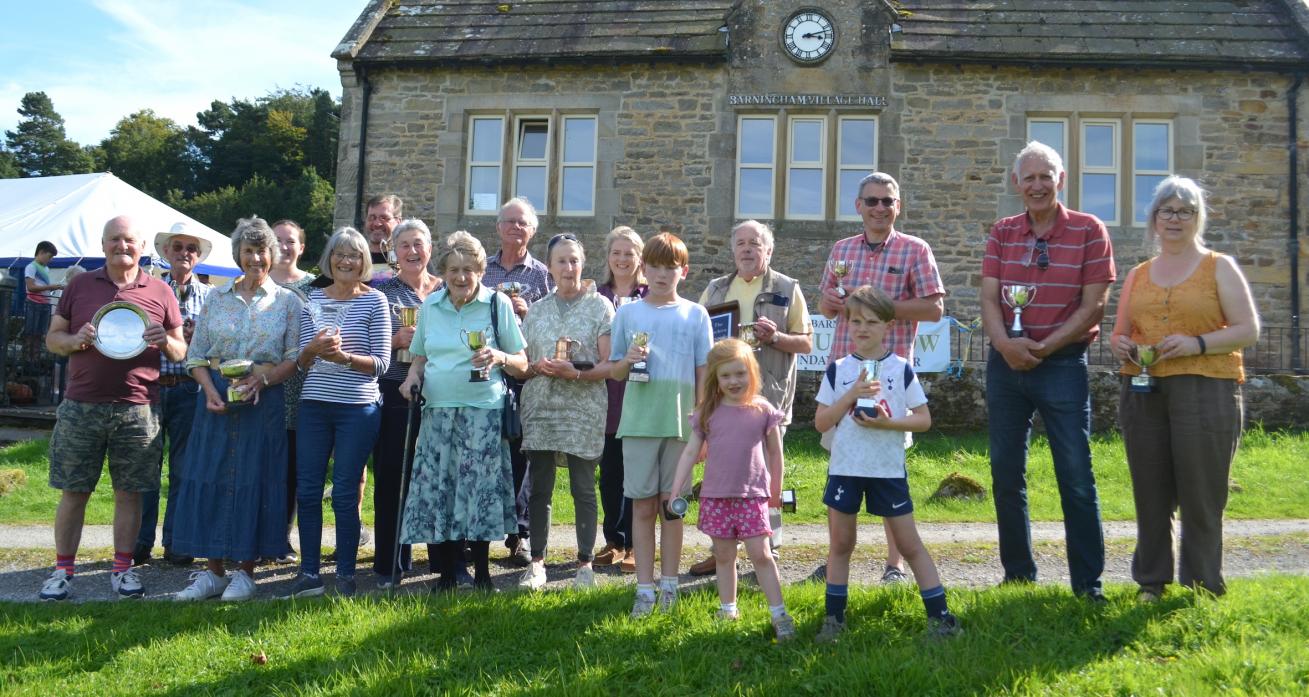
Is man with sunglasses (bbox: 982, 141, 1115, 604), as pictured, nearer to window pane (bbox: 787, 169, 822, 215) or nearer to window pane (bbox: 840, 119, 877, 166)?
window pane (bbox: 787, 169, 822, 215)

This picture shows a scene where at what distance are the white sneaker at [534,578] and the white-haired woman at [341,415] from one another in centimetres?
98

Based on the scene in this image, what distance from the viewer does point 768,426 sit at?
428cm

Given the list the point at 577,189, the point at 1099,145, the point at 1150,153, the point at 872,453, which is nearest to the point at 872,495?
the point at 872,453

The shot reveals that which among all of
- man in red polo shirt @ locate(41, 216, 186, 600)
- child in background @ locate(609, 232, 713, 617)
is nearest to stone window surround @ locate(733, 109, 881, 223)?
child in background @ locate(609, 232, 713, 617)

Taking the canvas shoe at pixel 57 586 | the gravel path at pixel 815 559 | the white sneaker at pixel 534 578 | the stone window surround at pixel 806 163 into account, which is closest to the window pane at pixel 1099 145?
the stone window surround at pixel 806 163

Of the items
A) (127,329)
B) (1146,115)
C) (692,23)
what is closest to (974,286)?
(1146,115)

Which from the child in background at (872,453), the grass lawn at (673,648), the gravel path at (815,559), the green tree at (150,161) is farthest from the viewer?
the green tree at (150,161)

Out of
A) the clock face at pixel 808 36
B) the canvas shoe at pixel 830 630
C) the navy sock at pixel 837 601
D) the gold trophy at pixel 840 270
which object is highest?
the clock face at pixel 808 36

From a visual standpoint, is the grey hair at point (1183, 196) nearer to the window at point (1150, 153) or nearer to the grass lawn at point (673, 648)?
the grass lawn at point (673, 648)

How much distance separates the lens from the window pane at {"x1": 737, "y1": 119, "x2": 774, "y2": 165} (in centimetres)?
1418

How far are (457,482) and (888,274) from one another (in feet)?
8.87

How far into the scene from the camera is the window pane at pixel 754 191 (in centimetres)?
1414

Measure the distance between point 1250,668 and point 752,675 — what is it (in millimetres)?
1927

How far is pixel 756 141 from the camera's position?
1420 centimetres
